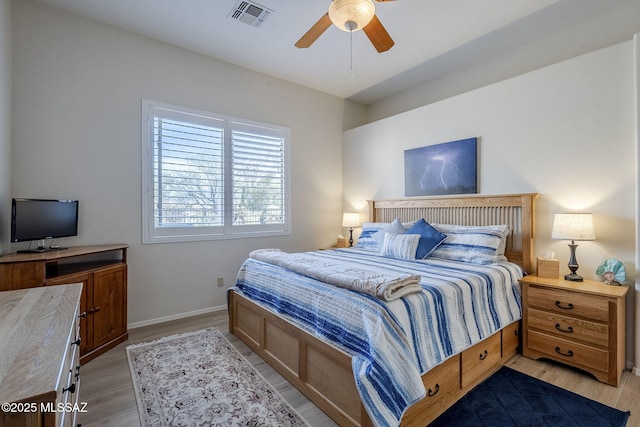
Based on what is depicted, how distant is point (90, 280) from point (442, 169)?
3865mm

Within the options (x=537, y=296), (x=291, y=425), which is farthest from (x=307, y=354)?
(x=537, y=296)

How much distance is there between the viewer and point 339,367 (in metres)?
1.75

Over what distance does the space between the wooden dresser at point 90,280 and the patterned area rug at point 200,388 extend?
0.94 feet

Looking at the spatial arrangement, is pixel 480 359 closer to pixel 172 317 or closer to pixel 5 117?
pixel 172 317

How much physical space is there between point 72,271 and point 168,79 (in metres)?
2.28

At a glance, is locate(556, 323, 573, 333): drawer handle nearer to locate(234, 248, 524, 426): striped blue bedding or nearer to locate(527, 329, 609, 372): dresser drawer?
locate(527, 329, 609, 372): dresser drawer

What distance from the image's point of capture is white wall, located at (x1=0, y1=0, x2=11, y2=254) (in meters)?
2.41

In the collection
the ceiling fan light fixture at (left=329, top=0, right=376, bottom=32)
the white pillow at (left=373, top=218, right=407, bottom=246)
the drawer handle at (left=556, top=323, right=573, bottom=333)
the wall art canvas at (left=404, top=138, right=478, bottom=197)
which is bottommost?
the drawer handle at (left=556, top=323, right=573, bottom=333)

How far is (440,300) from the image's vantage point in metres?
1.90

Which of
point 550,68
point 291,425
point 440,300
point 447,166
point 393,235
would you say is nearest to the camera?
point 291,425

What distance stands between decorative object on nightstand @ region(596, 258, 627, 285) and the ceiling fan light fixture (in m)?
2.76

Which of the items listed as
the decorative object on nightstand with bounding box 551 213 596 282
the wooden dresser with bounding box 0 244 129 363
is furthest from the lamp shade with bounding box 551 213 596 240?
the wooden dresser with bounding box 0 244 129 363

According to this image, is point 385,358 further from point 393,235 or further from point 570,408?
point 393,235

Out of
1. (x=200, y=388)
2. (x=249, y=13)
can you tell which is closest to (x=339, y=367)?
(x=200, y=388)
